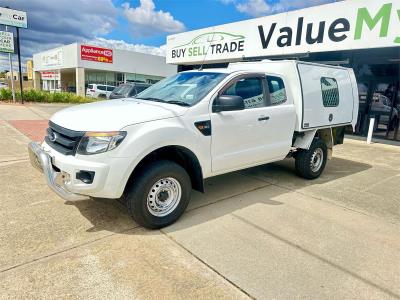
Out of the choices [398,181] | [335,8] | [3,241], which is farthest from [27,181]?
[335,8]

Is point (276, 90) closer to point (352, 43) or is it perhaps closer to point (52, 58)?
point (352, 43)

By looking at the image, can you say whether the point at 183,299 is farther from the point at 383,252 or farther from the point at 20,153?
the point at 20,153

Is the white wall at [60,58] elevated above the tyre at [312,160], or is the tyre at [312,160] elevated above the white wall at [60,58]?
the white wall at [60,58]

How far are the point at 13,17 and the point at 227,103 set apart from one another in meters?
20.7

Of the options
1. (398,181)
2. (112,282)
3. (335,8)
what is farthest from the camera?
(335,8)

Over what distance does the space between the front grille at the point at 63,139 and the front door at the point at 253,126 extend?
5.38ft

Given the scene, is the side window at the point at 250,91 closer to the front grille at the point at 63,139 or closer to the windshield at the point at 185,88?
the windshield at the point at 185,88

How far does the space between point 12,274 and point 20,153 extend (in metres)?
4.82

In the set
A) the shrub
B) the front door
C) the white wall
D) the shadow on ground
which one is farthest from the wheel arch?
the white wall

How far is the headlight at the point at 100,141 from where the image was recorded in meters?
3.15

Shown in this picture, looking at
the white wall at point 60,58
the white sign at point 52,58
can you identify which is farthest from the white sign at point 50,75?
the white sign at point 52,58

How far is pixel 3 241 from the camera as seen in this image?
10.6 feet

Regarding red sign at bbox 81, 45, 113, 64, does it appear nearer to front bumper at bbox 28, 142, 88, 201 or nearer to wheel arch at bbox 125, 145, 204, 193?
front bumper at bbox 28, 142, 88, 201

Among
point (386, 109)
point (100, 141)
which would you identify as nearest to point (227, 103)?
point (100, 141)
